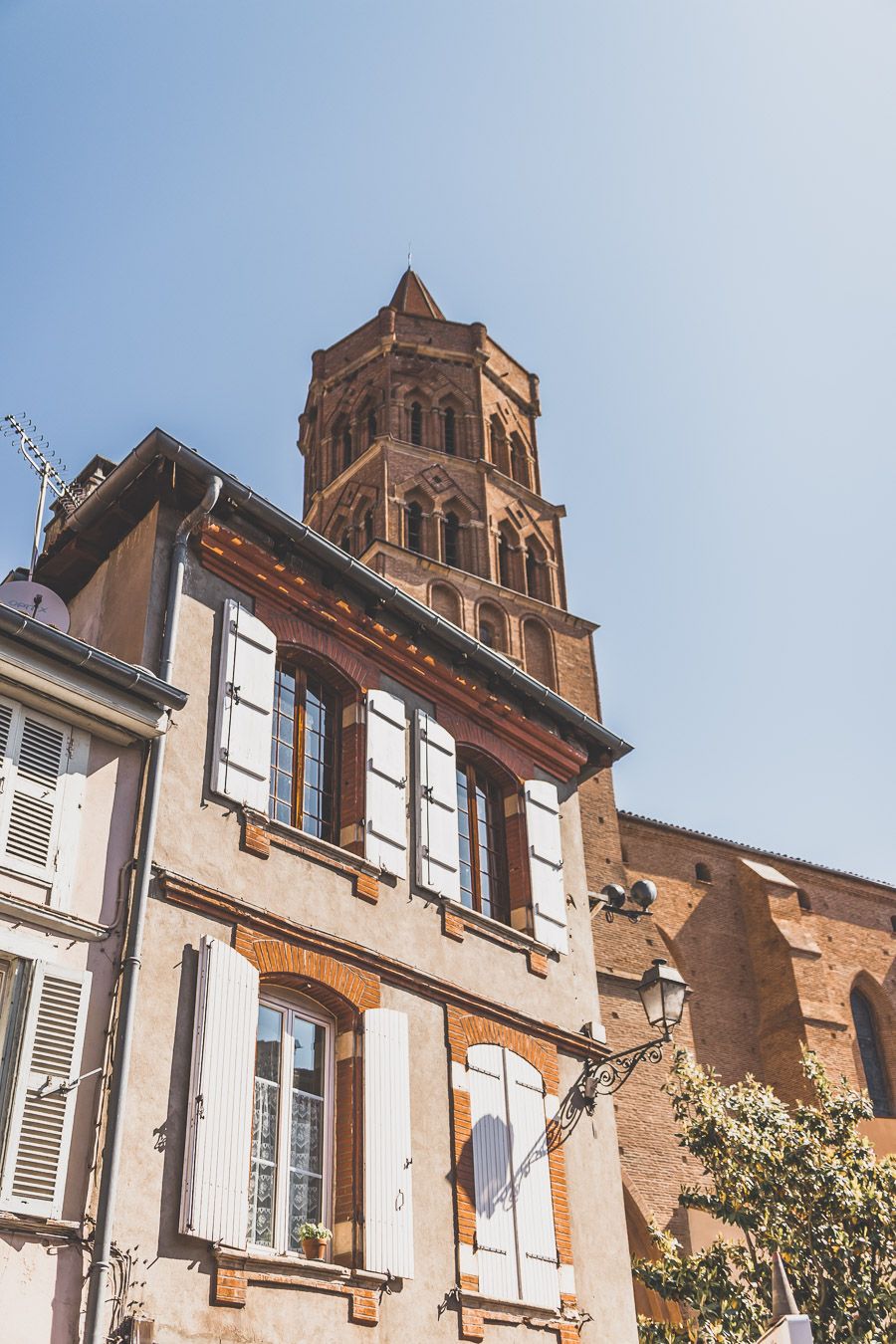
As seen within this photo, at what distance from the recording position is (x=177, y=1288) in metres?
7.46

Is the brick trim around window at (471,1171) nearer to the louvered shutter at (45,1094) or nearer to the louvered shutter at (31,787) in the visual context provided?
the louvered shutter at (45,1094)

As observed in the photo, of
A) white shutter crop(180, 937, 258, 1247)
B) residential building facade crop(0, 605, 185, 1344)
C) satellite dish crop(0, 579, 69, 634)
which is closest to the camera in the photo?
residential building facade crop(0, 605, 185, 1344)

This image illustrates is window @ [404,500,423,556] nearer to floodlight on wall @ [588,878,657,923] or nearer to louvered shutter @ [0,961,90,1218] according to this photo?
floodlight on wall @ [588,878,657,923]

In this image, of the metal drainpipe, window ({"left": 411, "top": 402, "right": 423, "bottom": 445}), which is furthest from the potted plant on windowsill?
window ({"left": 411, "top": 402, "right": 423, "bottom": 445})

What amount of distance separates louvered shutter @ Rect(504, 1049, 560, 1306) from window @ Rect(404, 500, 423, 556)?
20.8 meters

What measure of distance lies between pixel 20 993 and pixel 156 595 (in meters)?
3.36

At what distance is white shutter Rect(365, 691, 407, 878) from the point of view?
10406 mm

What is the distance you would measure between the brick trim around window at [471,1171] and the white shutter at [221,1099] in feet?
6.62

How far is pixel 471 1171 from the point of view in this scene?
9688 millimetres

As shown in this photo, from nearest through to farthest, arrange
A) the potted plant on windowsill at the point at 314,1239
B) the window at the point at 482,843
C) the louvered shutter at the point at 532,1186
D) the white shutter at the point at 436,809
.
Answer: the potted plant on windowsill at the point at 314,1239
the louvered shutter at the point at 532,1186
the white shutter at the point at 436,809
the window at the point at 482,843

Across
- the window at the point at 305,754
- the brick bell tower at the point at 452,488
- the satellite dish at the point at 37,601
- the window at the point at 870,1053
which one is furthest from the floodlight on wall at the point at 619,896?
the window at the point at 870,1053

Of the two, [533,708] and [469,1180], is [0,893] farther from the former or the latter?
[533,708]

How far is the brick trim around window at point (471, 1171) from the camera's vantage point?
30.3 ft

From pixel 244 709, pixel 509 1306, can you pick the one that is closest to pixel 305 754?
pixel 244 709
